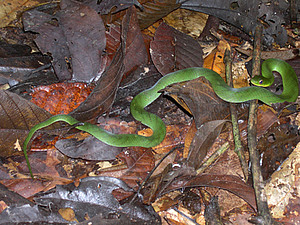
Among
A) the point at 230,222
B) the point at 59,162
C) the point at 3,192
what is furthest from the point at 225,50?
the point at 3,192

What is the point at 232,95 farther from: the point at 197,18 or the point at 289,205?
the point at 197,18

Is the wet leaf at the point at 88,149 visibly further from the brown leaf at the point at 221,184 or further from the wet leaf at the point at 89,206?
the brown leaf at the point at 221,184

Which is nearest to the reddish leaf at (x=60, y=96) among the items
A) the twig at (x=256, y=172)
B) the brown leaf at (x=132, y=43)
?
the brown leaf at (x=132, y=43)

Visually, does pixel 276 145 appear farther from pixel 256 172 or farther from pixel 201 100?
pixel 201 100

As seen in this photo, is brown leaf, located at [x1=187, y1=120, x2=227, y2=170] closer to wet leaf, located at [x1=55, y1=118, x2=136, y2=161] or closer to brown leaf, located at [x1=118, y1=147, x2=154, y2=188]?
brown leaf, located at [x1=118, y1=147, x2=154, y2=188]

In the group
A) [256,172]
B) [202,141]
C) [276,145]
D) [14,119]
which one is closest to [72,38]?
[14,119]
